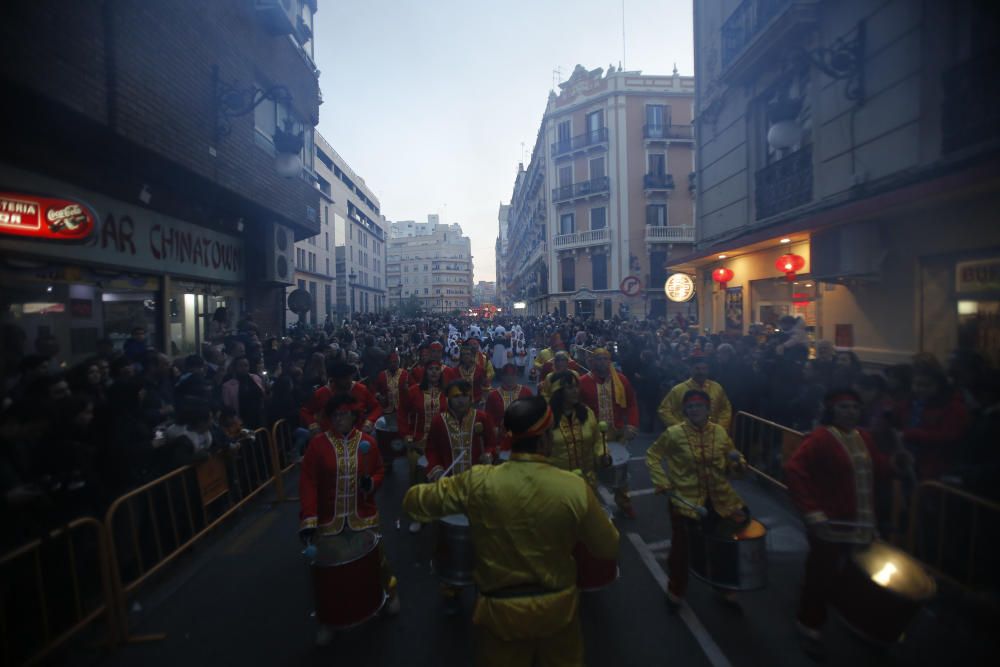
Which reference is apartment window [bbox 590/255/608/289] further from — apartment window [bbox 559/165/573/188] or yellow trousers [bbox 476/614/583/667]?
yellow trousers [bbox 476/614/583/667]

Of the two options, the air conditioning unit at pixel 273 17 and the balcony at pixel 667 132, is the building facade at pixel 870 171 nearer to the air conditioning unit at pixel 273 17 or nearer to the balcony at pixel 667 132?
the air conditioning unit at pixel 273 17

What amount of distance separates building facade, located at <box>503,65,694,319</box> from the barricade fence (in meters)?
32.5

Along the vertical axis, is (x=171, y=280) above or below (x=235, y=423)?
above

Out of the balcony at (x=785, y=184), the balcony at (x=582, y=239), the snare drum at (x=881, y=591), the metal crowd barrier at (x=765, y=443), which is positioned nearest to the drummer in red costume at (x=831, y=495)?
the snare drum at (x=881, y=591)

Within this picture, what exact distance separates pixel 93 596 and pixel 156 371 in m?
3.31

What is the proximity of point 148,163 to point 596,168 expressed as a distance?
34.7 meters

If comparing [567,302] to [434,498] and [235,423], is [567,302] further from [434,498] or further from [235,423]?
[434,498]

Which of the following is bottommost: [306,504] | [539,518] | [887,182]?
[306,504]

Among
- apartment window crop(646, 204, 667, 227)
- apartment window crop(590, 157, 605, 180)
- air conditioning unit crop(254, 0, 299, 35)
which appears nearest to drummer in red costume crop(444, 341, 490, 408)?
air conditioning unit crop(254, 0, 299, 35)

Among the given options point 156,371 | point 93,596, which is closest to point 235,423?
point 156,371

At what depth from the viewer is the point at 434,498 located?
2.53 meters

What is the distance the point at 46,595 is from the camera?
3.53 metres

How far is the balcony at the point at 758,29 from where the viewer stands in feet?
33.1

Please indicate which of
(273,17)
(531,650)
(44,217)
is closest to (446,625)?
(531,650)
